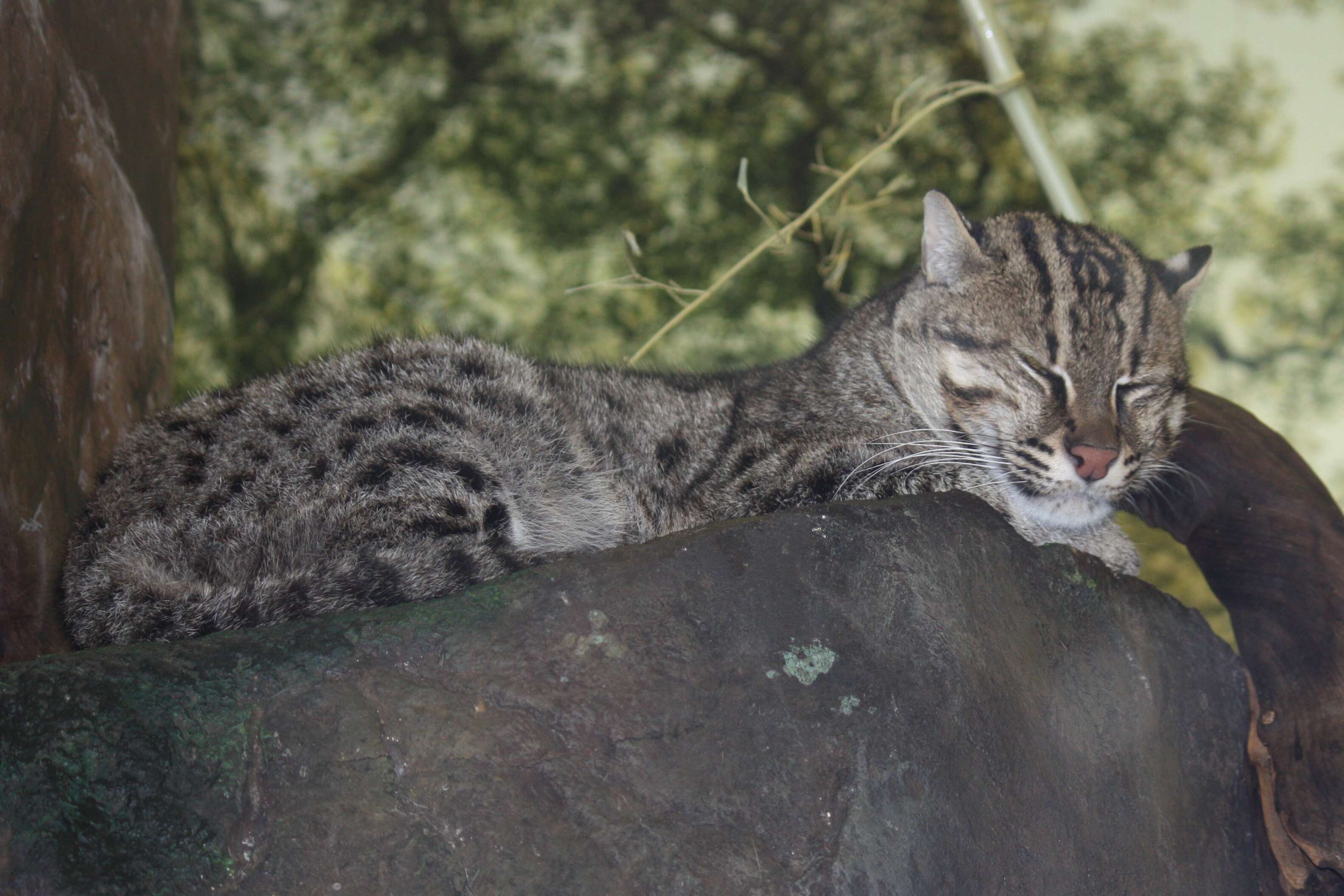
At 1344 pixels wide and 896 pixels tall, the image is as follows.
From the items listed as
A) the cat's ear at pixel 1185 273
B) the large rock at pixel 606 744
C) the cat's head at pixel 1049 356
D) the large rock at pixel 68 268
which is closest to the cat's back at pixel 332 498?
the large rock at pixel 68 268

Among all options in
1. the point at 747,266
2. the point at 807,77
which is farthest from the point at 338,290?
the point at 807,77

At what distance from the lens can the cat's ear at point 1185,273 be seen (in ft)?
15.0

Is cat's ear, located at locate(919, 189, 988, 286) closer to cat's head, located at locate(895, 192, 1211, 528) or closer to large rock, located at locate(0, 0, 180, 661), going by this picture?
cat's head, located at locate(895, 192, 1211, 528)

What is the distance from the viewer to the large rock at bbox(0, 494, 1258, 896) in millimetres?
2611

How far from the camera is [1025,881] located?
121 inches

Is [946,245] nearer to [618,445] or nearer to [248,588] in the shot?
[618,445]

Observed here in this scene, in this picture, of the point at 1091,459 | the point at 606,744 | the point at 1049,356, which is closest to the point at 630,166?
the point at 1049,356

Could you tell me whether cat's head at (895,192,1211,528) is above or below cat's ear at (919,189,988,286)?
below

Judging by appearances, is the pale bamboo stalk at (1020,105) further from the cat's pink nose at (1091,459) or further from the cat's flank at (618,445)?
the cat's pink nose at (1091,459)

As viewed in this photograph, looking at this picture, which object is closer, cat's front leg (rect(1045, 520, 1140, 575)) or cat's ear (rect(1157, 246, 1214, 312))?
cat's front leg (rect(1045, 520, 1140, 575))

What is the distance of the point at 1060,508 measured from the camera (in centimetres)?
414

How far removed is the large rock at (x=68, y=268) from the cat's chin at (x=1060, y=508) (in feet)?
10.9

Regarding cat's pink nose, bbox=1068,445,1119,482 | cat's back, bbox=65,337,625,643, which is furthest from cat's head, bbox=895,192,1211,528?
cat's back, bbox=65,337,625,643

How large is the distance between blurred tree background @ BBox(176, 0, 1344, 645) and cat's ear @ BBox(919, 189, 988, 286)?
445 centimetres
